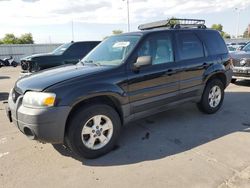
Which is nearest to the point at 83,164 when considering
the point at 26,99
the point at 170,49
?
the point at 26,99

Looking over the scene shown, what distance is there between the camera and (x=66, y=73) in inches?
146

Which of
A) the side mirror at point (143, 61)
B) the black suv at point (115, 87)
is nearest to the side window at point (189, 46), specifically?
the black suv at point (115, 87)

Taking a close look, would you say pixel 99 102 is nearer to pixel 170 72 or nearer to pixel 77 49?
pixel 170 72

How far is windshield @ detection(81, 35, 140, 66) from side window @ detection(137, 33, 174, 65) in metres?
0.18

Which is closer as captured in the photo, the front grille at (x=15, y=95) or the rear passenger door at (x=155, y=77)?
the front grille at (x=15, y=95)

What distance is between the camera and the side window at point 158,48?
418 cm

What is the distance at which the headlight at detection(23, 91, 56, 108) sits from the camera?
316cm

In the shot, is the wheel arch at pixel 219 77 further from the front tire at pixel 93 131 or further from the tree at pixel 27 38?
the tree at pixel 27 38

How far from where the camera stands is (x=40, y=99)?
318 centimetres

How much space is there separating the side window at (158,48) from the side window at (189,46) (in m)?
0.25

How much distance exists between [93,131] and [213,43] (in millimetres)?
3465

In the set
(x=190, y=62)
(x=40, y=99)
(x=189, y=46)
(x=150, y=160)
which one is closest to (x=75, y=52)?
(x=189, y=46)

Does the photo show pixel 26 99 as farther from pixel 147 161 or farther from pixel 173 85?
pixel 173 85

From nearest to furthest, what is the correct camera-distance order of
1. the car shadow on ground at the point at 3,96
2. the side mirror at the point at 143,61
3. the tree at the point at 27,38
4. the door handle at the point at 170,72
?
the side mirror at the point at 143,61
the door handle at the point at 170,72
the car shadow on ground at the point at 3,96
the tree at the point at 27,38
